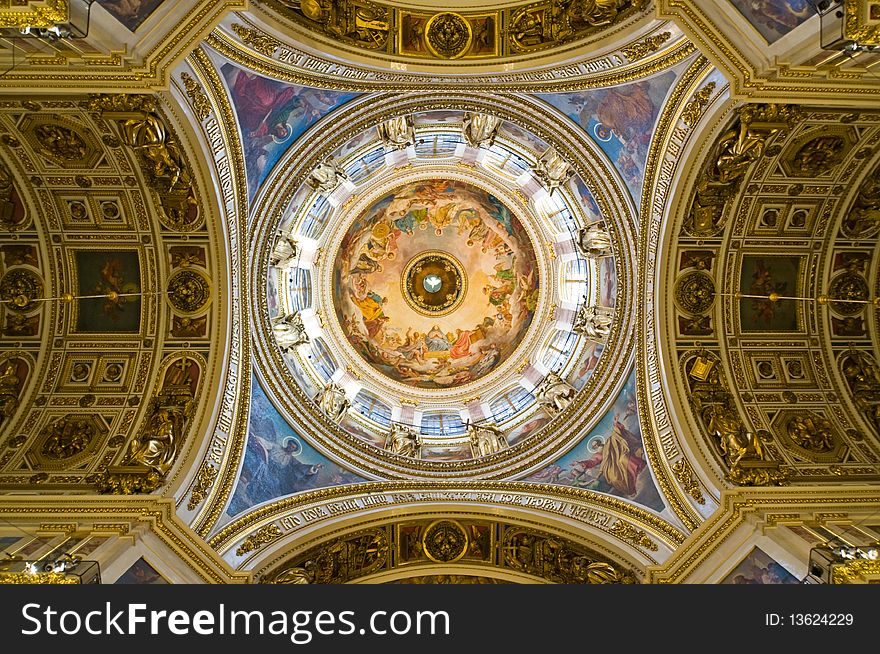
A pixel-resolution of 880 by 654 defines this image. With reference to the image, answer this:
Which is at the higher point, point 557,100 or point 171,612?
point 557,100

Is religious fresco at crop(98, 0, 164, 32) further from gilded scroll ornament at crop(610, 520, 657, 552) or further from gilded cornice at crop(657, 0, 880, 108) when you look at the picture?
gilded scroll ornament at crop(610, 520, 657, 552)

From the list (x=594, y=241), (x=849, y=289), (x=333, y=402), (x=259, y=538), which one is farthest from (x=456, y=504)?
(x=849, y=289)

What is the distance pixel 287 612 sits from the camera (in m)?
7.21

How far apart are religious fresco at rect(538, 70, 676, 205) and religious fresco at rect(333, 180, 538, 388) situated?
6473 mm

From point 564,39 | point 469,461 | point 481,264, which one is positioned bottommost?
point 469,461

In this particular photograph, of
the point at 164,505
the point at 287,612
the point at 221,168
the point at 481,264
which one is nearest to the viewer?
the point at 287,612

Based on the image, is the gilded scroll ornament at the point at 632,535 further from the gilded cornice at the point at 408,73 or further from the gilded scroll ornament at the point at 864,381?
the gilded cornice at the point at 408,73

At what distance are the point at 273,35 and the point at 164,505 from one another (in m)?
10.2

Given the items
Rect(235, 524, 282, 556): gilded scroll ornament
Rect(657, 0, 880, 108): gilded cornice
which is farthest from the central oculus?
Rect(657, 0, 880, 108): gilded cornice

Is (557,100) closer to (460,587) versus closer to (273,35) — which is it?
(273,35)

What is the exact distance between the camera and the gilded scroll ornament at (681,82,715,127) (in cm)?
1308

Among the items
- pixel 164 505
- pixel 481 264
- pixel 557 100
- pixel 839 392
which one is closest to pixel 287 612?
pixel 164 505

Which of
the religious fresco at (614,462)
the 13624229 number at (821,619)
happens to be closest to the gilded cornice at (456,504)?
the religious fresco at (614,462)

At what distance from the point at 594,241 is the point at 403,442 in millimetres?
8304
